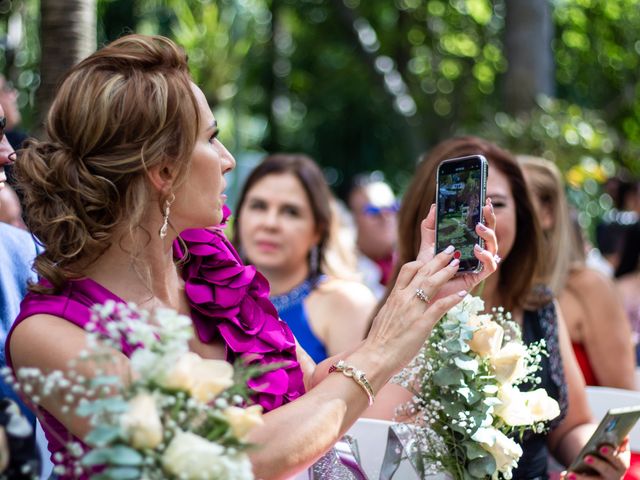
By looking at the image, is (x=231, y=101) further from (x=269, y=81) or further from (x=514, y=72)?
(x=514, y=72)

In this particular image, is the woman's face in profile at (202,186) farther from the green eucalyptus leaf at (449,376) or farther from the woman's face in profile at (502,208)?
the woman's face in profile at (502,208)

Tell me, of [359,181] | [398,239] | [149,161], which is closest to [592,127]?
[359,181]

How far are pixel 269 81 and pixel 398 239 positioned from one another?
16.4 meters

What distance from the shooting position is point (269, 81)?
20.0m

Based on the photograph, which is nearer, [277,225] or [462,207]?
[462,207]

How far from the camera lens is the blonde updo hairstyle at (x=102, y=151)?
231 cm

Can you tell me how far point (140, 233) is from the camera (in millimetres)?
2482

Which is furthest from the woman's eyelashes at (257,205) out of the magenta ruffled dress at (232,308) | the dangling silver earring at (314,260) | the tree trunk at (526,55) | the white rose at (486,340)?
the tree trunk at (526,55)

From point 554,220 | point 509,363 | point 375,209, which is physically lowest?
point 375,209

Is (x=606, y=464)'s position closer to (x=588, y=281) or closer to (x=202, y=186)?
(x=202, y=186)

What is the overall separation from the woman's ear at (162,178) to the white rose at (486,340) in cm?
91

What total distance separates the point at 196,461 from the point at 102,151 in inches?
37.4

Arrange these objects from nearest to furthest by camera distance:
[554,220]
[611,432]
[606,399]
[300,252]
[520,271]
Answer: [611,432] → [520,271] → [606,399] → [554,220] → [300,252]

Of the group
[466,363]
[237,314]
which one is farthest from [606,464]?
[237,314]
